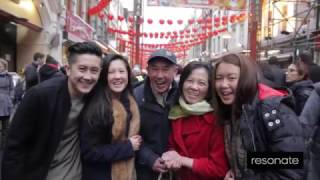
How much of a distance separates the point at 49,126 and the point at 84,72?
0.44 metres

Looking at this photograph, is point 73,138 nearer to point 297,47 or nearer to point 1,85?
point 1,85

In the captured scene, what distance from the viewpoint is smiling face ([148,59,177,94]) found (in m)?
3.17

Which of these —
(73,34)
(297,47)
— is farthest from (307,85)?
(73,34)

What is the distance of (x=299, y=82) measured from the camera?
555 cm

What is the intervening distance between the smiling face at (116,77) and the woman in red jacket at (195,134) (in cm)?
42

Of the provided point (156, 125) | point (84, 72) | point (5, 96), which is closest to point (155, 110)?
point (156, 125)

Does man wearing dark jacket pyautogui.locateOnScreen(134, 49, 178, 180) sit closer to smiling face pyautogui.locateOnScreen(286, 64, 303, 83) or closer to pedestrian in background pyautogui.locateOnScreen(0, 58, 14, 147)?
smiling face pyautogui.locateOnScreen(286, 64, 303, 83)

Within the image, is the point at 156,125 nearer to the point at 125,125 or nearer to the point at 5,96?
the point at 125,125

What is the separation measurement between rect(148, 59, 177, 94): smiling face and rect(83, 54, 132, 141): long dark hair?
0.81 ft

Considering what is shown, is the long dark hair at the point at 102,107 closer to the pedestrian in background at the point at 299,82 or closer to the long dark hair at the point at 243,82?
the long dark hair at the point at 243,82

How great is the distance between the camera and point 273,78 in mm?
5660

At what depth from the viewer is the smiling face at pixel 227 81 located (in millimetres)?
2480

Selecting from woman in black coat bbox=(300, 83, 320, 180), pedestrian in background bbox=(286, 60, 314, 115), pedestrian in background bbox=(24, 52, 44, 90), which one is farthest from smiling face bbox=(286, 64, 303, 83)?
pedestrian in background bbox=(24, 52, 44, 90)

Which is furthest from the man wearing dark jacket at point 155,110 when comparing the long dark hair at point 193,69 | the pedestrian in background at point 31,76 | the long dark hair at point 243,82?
the pedestrian in background at point 31,76
